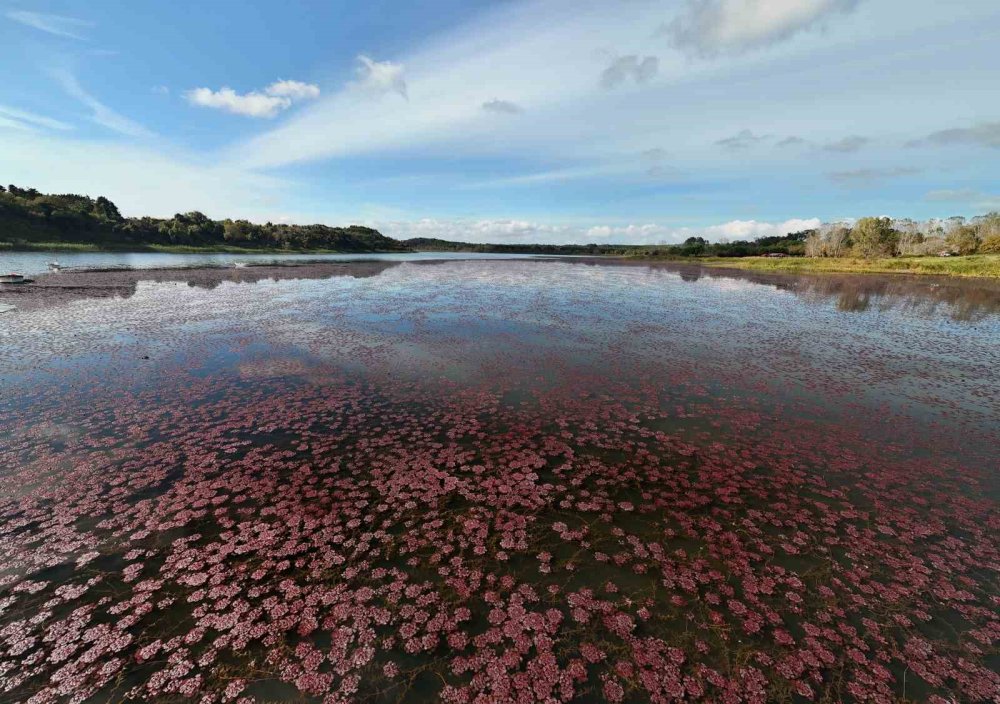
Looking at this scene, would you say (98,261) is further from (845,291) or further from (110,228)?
(845,291)

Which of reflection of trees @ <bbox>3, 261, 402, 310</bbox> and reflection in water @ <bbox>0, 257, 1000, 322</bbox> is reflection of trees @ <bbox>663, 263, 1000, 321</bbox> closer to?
reflection in water @ <bbox>0, 257, 1000, 322</bbox>

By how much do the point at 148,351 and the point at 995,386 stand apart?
37.9 metres

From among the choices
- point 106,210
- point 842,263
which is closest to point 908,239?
point 842,263

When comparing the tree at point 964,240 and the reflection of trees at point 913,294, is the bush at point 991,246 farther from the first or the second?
the reflection of trees at point 913,294

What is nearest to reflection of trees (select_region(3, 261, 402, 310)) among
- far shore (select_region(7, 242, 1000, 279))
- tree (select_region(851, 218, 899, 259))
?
far shore (select_region(7, 242, 1000, 279))

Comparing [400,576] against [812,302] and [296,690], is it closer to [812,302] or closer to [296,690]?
[296,690]

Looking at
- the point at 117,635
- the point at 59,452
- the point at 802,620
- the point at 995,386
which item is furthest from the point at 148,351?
A: the point at 995,386

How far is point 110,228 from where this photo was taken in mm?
108562

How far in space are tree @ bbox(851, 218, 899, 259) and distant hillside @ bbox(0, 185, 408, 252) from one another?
572 feet

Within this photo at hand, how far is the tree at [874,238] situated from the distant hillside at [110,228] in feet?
572

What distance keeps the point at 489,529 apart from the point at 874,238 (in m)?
133

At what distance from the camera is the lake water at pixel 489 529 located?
527 cm

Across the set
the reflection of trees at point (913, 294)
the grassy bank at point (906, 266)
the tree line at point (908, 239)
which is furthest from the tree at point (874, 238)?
the reflection of trees at point (913, 294)

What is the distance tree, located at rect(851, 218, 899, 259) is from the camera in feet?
318
